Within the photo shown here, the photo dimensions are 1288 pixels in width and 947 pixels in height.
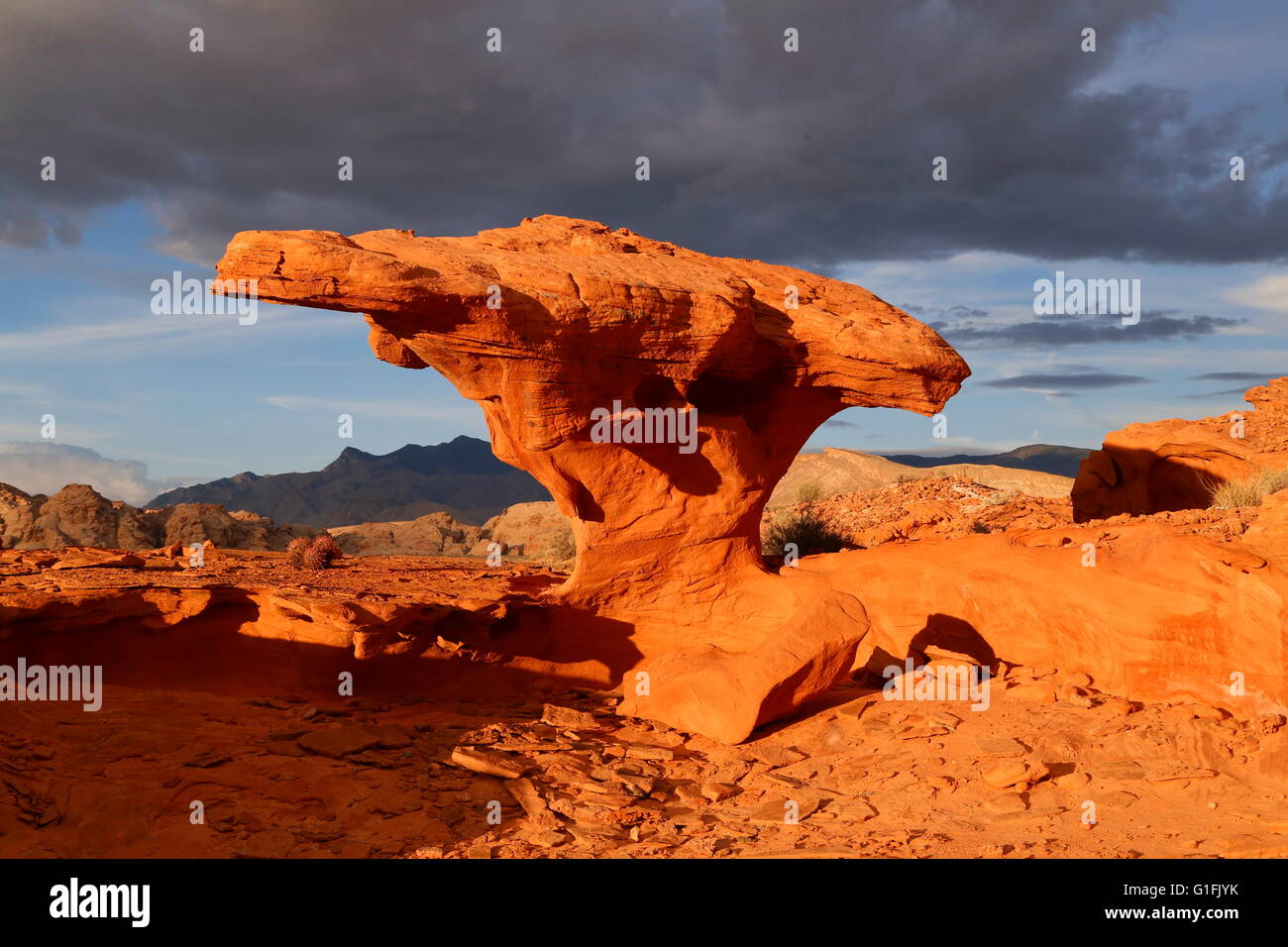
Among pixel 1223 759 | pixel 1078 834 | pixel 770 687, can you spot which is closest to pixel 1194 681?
pixel 1223 759

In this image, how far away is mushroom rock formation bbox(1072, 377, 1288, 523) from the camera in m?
17.8

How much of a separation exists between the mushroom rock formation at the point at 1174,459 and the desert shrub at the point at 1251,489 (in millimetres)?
1506

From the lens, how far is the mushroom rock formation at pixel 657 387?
7.80m

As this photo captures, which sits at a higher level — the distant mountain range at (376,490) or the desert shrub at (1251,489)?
the distant mountain range at (376,490)

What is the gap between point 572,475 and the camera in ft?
30.3

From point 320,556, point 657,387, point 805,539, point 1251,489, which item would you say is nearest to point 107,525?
point 320,556

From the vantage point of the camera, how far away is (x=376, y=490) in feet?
218

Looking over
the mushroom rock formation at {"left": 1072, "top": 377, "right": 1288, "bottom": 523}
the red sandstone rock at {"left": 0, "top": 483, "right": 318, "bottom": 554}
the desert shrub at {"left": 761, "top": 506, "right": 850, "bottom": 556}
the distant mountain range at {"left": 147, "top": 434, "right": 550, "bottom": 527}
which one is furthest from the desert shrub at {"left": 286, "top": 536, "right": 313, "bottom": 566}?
the distant mountain range at {"left": 147, "top": 434, "right": 550, "bottom": 527}

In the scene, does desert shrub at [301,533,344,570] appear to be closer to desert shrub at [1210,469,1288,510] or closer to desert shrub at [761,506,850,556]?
desert shrub at [761,506,850,556]

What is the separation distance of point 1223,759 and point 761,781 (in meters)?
3.66

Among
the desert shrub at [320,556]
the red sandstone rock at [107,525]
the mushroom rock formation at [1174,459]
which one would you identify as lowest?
the desert shrub at [320,556]

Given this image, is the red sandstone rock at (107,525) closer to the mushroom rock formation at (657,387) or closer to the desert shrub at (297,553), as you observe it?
the desert shrub at (297,553)

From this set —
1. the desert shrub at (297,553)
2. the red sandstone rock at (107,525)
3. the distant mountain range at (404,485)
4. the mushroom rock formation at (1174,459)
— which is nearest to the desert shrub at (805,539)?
the mushroom rock formation at (1174,459)

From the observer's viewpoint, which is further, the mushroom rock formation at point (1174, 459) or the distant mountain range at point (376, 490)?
the distant mountain range at point (376, 490)
